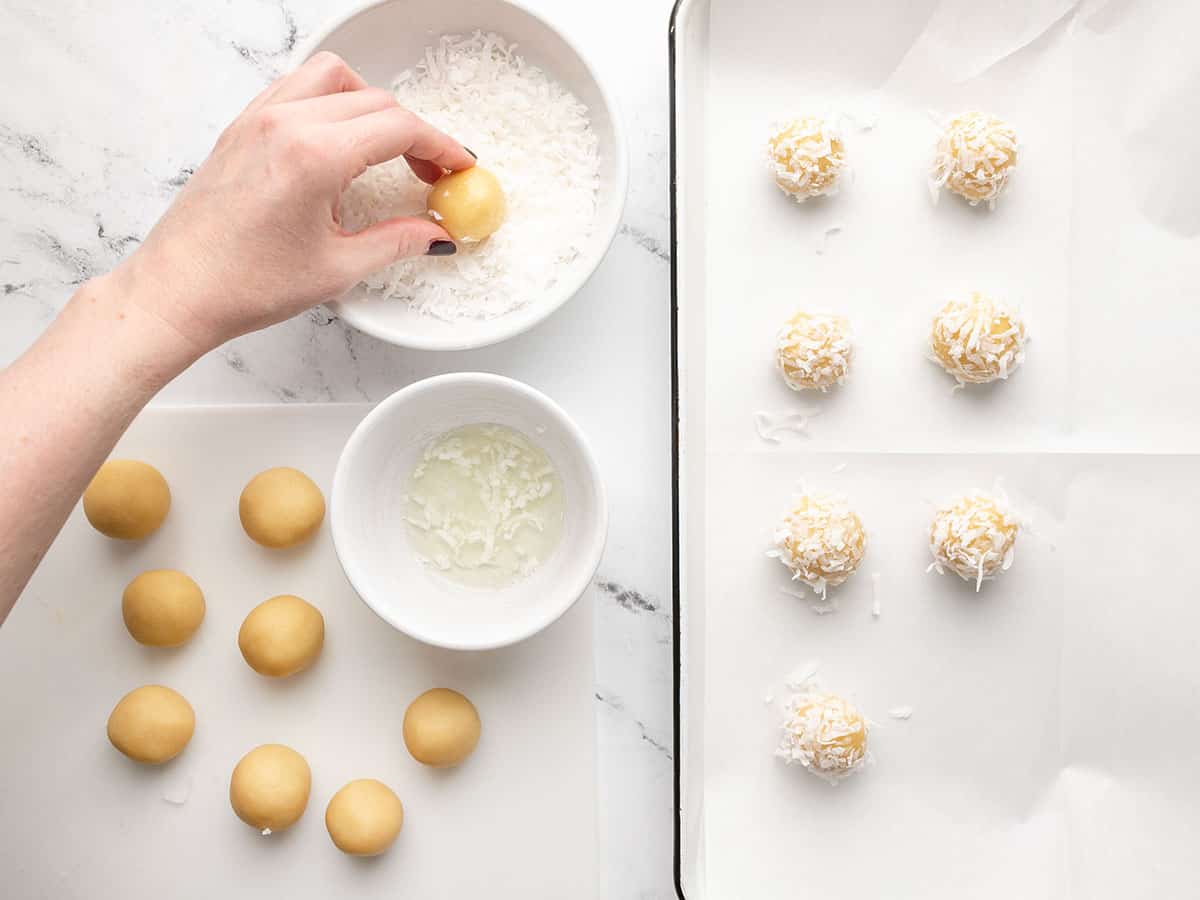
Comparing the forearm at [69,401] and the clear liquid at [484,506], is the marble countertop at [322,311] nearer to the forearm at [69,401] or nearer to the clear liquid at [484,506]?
the clear liquid at [484,506]

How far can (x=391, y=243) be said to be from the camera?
95 cm

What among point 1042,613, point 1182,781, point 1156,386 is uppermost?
point 1156,386

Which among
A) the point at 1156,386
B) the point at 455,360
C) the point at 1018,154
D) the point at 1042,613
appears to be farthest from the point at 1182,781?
the point at 455,360

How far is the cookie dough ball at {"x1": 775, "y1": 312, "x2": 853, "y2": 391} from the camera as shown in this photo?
1007mm

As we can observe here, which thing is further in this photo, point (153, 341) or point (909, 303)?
point (909, 303)

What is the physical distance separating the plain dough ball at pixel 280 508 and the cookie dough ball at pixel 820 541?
46cm

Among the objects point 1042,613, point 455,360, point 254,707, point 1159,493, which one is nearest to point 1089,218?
point 1159,493

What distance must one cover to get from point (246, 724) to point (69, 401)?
42cm

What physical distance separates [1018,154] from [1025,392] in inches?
9.3

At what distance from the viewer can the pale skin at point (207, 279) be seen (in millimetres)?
820

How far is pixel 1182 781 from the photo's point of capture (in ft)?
3.29

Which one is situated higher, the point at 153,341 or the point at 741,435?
the point at 153,341

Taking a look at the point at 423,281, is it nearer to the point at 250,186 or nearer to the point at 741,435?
the point at 250,186

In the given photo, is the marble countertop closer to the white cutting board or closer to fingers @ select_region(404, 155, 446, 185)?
the white cutting board
